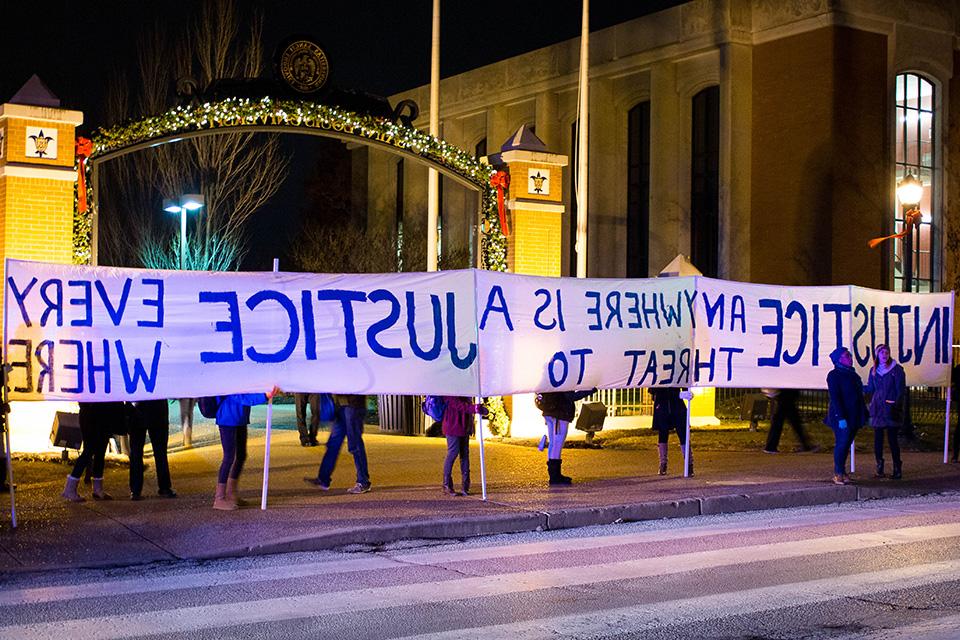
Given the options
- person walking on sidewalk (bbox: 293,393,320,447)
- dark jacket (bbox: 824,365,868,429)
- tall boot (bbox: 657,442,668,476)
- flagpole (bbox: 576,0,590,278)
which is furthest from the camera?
flagpole (bbox: 576,0,590,278)

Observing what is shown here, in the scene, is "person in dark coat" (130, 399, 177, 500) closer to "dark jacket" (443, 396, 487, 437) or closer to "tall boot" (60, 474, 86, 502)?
"tall boot" (60, 474, 86, 502)

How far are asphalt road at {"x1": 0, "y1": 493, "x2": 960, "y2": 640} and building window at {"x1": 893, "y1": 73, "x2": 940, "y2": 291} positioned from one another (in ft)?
115

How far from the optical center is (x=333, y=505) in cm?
1228

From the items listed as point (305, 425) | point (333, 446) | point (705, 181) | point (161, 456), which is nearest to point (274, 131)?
point (305, 425)

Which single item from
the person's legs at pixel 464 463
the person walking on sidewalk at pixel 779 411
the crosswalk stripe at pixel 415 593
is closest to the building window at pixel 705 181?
the person walking on sidewalk at pixel 779 411

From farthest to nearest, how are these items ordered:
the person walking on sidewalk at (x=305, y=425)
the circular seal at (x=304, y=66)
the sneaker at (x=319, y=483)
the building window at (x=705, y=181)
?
1. the building window at (x=705, y=181)
2. the person walking on sidewalk at (x=305, y=425)
3. the circular seal at (x=304, y=66)
4. the sneaker at (x=319, y=483)

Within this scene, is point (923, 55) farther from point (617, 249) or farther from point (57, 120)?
point (57, 120)

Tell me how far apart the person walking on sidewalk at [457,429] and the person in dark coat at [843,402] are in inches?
170

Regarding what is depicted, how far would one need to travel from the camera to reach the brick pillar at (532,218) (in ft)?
69.3

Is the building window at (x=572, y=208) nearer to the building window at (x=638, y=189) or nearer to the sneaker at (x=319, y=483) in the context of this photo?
the building window at (x=638, y=189)

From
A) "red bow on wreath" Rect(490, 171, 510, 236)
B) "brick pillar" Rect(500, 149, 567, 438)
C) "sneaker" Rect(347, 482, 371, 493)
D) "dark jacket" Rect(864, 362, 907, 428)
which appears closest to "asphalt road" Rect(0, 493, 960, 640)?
"sneaker" Rect(347, 482, 371, 493)

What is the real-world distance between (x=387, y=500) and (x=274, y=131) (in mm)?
7747

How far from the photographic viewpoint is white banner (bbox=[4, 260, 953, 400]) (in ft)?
38.0

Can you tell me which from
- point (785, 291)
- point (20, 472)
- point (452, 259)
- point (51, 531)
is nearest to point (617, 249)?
point (452, 259)
